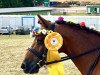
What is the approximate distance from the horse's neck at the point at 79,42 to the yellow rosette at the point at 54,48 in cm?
11

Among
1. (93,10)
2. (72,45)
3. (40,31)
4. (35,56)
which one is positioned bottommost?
(93,10)

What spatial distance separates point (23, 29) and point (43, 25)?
104ft

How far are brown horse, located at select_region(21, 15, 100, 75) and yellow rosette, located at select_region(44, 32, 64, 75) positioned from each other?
0.07m

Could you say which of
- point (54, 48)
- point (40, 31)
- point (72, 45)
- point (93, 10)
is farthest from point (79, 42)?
point (93, 10)

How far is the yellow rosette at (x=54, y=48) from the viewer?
4.87m

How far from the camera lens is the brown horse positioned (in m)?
4.91

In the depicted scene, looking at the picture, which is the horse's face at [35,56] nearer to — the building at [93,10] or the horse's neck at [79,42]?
the horse's neck at [79,42]

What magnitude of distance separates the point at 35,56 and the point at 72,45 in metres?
0.55

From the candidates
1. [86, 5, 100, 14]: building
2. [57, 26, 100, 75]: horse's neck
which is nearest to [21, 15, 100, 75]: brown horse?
[57, 26, 100, 75]: horse's neck

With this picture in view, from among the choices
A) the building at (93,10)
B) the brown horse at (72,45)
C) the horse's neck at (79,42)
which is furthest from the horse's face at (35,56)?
the building at (93,10)

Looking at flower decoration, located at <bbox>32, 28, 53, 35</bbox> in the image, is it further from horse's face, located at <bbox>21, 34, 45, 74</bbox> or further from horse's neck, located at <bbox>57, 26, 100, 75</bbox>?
horse's neck, located at <bbox>57, 26, 100, 75</bbox>

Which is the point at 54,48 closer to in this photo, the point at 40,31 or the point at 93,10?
the point at 40,31

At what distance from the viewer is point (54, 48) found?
4.98 m

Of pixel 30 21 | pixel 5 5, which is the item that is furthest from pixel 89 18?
pixel 5 5
